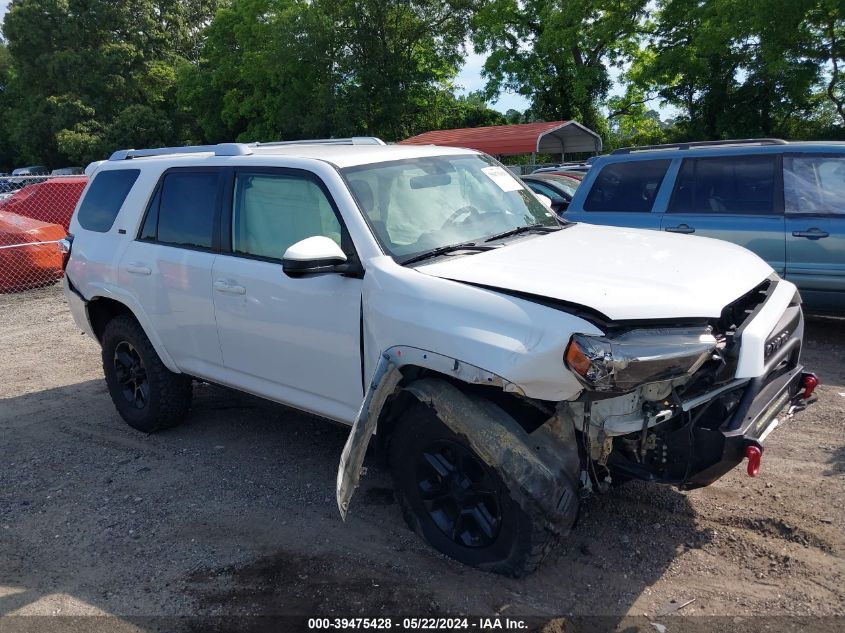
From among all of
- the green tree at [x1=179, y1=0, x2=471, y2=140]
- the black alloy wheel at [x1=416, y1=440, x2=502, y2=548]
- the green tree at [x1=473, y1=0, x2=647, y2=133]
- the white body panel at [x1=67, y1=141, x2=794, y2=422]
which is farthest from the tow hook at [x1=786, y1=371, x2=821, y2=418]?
the green tree at [x1=179, y1=0, x2=471, y2=140]

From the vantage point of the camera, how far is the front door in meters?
3.75

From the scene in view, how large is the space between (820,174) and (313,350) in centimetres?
518

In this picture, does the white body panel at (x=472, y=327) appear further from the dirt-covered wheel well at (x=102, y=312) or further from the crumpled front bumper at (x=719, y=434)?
the dirt-covered wheel well at (x=102, y=312)

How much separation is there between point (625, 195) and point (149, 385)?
4.93 m

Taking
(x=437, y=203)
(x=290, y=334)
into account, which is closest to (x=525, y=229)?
(x=437, y=203)

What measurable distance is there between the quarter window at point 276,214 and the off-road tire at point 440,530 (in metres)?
1.08

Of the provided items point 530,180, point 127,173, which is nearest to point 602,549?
point 127,173

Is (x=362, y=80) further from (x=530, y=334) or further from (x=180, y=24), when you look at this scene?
(x=530, y=334)

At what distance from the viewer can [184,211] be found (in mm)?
4750

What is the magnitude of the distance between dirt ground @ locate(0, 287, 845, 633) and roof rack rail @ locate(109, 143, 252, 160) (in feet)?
6.50

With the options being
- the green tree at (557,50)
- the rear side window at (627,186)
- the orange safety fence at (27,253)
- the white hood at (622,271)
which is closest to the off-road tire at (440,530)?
the white hood at (622,271)

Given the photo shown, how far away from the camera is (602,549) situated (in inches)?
140

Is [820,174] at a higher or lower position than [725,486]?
higher

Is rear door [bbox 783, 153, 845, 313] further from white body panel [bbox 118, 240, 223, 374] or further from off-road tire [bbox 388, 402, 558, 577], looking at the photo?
white body panel [bbox 118, 240, 223, 374]
